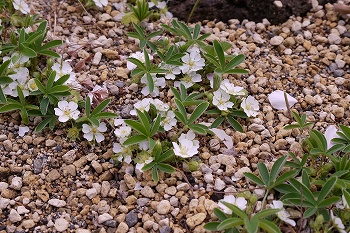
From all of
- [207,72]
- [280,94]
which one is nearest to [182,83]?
[207,72]

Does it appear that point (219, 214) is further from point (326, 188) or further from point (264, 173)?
point (326, 188)

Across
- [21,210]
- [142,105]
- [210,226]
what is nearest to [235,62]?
[142,105]

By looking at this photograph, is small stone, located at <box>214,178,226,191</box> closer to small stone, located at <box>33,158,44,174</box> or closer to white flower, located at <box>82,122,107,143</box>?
white flower, located at <box>82,122,107,143</box>

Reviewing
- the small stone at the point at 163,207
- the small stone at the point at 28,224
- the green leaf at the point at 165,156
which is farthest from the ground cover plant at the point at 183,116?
the small stone at the point at 28,224

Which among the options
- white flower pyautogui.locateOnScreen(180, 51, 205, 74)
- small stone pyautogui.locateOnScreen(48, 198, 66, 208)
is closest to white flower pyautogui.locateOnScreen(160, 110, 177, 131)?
white flower pyautogui.locateOnScreen(180, 51, 205, 74)

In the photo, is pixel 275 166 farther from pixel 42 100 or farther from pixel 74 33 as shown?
pixel 74 33

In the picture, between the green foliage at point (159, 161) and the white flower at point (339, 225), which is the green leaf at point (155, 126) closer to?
the green foliage at point (159, 161)

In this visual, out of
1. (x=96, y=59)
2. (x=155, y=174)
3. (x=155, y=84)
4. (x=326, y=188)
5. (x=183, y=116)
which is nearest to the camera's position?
(x=326, y=188)
